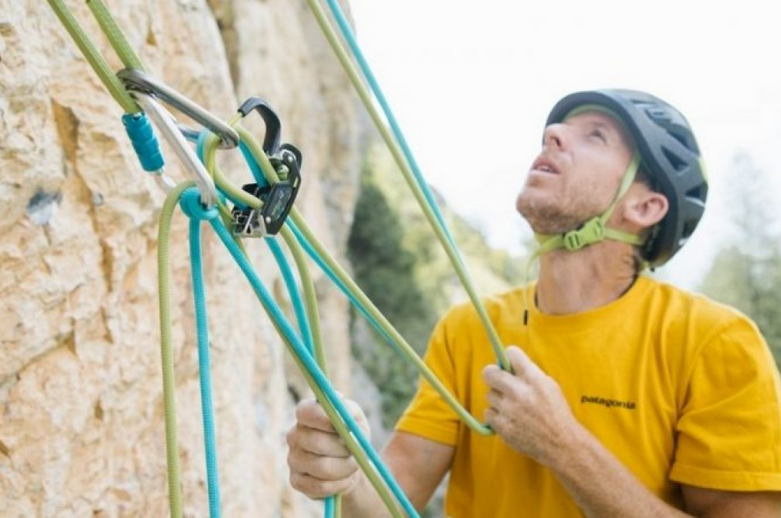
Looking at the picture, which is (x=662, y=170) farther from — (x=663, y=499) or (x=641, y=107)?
(x=663, y=499)

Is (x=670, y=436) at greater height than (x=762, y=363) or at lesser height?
lesser

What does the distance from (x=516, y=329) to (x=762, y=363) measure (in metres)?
0.64

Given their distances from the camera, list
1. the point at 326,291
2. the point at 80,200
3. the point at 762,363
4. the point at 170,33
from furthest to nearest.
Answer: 1. the point at 326,291
2. the point at 170,33
3. the point at 80,200
4. the point at 762,363

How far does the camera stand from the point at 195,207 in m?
0.86

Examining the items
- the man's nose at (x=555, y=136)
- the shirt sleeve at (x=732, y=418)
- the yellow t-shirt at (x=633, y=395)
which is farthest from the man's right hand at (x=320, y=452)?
the man's nose at (x=555, y=136)

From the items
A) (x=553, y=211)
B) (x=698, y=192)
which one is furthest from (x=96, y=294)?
(x=698, y=192)

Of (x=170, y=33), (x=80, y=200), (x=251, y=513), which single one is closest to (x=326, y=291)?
(x=251, y=513)

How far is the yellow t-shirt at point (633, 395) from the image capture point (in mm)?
1513

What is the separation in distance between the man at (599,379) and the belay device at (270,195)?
1.52 ft

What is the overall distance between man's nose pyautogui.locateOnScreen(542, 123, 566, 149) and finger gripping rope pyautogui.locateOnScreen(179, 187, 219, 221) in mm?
1341

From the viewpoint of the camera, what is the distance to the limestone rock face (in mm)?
1514

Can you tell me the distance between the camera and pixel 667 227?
2002 millimetres

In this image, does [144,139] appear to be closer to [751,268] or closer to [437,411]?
[437,411]

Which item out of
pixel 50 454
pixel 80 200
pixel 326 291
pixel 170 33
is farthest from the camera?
pixel 326 291
